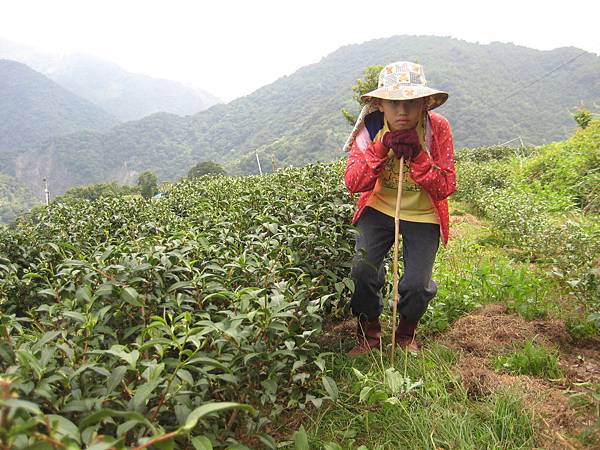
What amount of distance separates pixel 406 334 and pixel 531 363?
2.40 ft

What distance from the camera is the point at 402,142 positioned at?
8.11 ft

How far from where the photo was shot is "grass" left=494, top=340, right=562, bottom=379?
8.14 feet

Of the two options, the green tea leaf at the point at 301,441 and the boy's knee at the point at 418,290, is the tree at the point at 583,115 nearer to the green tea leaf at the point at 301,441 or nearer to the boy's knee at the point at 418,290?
the boy's knee at the point at 418,290

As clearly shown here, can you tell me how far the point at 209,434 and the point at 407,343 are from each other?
173 centimetres

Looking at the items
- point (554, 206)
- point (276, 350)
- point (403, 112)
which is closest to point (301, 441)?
point (276, 350)

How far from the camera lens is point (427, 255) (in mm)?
2684

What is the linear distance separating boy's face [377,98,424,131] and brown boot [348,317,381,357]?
4.11 feet

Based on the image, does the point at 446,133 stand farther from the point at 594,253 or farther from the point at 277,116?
the point at 277,116

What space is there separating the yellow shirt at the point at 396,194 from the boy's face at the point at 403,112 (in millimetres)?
124

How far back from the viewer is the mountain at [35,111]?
102 m

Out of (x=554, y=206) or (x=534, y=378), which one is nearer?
(x=534, y=378)

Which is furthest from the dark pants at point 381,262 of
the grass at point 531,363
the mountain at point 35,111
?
the mountain at point 35,111

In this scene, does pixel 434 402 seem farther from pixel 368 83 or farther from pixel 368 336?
pixel 368 83

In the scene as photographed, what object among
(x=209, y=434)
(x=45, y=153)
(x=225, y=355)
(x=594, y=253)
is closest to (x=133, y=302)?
(x=225, y=355)
